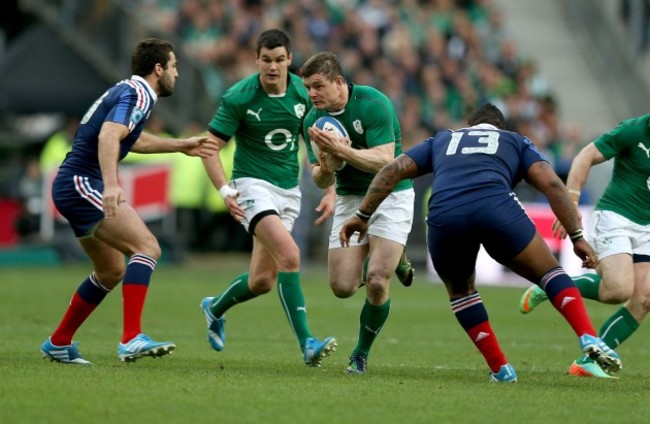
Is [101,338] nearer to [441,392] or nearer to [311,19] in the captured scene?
[441,392]

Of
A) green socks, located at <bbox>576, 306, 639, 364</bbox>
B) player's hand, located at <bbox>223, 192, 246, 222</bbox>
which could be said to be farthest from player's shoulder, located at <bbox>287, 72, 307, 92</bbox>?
green socks, located at <bbox>576, 306, 639, 364</bbox>

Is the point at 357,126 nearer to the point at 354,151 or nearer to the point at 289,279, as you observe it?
the point at 354,151

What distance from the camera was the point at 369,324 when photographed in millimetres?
10258

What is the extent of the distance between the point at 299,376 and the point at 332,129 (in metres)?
1.83

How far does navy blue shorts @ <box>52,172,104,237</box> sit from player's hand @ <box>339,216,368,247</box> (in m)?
1.80

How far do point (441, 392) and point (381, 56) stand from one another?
18614mm

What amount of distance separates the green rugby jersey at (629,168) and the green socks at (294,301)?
2.65 meters

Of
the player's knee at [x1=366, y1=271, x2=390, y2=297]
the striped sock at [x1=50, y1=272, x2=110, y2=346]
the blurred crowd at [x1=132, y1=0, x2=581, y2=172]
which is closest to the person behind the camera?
the player's knee at [x1=366, y1=271, x2=390, y2=297]

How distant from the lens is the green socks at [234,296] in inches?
452

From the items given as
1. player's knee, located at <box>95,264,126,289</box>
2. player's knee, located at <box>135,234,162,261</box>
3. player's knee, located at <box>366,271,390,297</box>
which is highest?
player's knee, located at <box>135,234,162,261</box>

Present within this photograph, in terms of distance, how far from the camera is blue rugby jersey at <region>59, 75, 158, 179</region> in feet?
32.9

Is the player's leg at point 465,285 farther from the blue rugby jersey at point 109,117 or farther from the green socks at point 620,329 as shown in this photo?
the blue rugby jersey at point 109,117

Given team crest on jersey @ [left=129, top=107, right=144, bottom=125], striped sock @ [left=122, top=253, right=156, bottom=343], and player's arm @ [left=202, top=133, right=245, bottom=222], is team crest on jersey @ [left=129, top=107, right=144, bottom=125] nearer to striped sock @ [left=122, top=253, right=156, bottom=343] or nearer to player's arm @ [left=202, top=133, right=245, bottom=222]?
player's arm @ [left=202, top=133, right=245, bottom=222]

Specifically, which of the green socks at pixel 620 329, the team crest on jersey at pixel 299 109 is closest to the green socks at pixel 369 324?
the green socks at pixel 620 329
